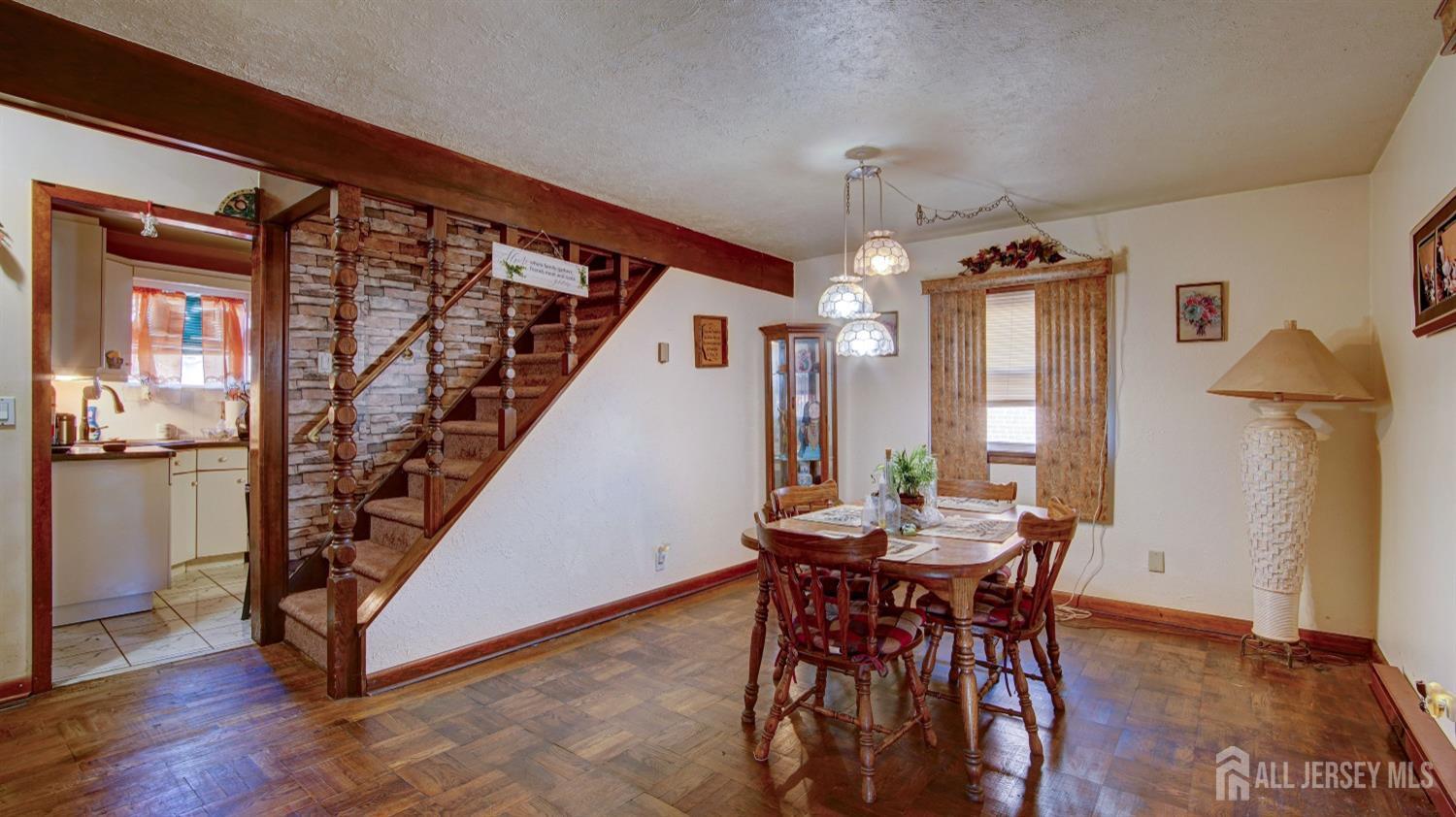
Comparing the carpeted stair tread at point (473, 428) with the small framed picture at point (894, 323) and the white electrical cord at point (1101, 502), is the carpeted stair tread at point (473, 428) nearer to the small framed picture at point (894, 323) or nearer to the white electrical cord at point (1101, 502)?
the small framed picture at point (894, 323)

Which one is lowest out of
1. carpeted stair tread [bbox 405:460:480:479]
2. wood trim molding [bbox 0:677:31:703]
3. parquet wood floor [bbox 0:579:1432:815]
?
parquet wood floor [bbox 0:579:1432:815]

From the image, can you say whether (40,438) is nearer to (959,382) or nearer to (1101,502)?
(959,382)

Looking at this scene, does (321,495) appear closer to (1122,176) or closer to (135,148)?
(135,148)

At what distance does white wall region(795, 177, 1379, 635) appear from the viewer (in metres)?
3.34

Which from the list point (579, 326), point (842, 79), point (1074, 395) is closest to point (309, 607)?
point (579, 326)

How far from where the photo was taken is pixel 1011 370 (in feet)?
14.1

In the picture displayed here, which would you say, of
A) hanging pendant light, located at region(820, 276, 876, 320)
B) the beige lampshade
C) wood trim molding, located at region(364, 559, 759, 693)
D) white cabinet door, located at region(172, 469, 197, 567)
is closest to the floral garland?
the beige lampshade

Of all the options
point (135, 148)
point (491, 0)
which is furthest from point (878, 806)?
point (135, 148)

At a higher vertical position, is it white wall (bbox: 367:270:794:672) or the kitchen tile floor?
white wall (bbox: 367:270:794:672)

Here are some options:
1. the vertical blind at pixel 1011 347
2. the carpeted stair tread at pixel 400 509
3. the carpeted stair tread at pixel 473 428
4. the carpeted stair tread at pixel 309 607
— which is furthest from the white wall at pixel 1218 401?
the carpeted stair tread at pixel 309 607

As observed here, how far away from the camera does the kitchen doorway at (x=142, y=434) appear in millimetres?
2947

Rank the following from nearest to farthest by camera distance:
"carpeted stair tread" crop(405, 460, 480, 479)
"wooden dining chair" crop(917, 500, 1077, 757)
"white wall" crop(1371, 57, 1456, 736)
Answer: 1. "white wall" crop(1371, 57, 1456, 736)
2. "wooden dining chair" crop(917, 500, 1077, 757)
3. "carpeted stair tread" crop(405, 460, 480, 479)

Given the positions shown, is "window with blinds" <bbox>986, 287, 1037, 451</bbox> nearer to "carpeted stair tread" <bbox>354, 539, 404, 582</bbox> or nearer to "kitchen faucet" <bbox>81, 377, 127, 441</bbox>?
"carpeted stair tread" <bbox>354, 539, 404, 582</bbox>

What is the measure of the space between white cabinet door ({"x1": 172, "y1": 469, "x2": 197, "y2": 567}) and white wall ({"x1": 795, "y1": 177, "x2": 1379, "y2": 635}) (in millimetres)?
5864
